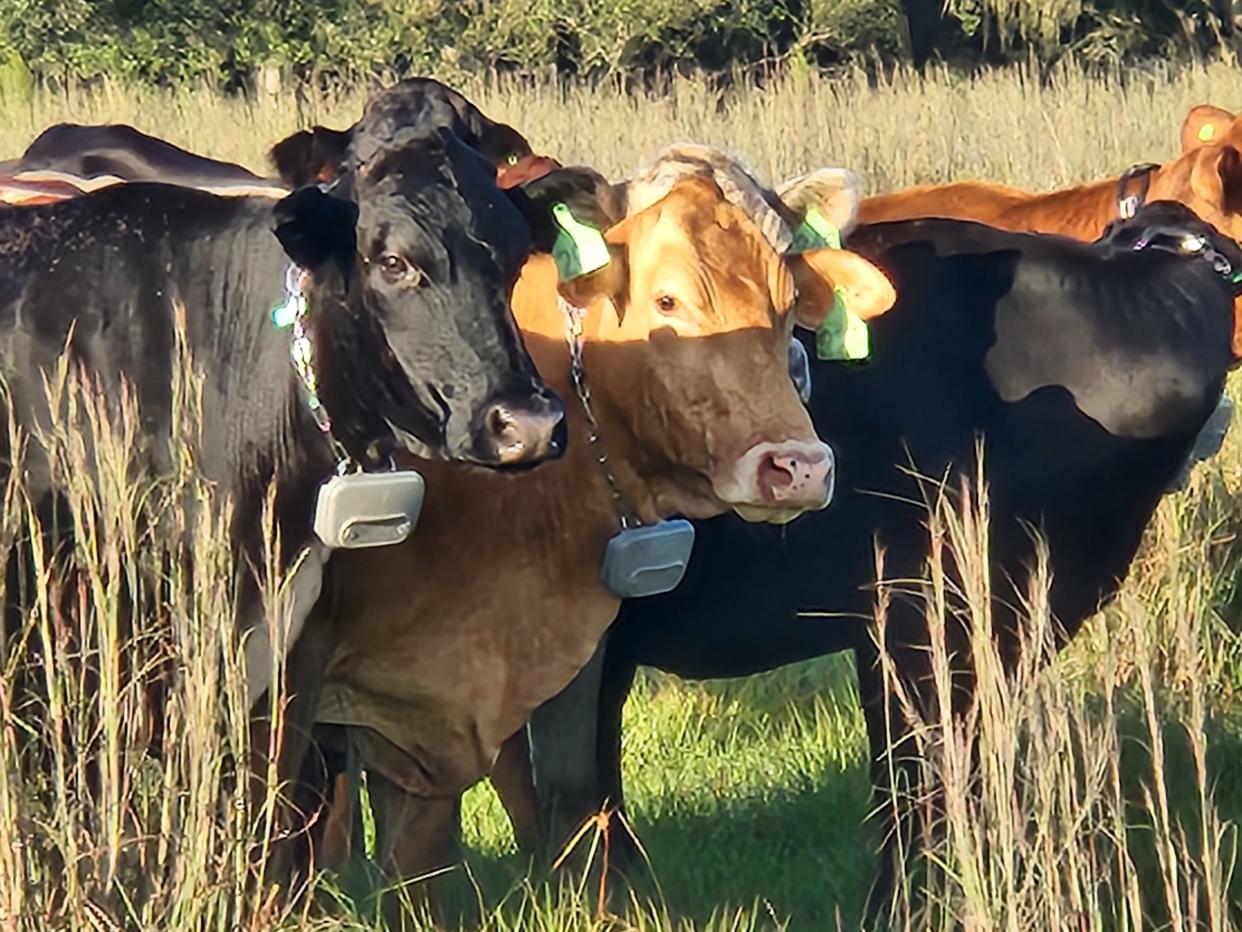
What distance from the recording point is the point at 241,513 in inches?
137

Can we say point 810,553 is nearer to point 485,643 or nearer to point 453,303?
point 485,643

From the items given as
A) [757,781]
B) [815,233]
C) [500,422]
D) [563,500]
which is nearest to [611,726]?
[757,781]

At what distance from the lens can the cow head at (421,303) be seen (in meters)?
3.19

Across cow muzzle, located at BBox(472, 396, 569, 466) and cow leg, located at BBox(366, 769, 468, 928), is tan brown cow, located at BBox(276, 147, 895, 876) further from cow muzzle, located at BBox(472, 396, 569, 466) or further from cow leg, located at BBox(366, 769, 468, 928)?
cow muzzle, located at BBox(472, 396, 569, 466)

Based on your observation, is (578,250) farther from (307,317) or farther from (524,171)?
(524,171)

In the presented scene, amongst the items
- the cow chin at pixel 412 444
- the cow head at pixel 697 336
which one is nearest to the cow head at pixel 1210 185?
the cow head at pixel 697 336

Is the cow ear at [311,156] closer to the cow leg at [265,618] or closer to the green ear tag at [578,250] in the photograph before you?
the green ear tag at [578,250]

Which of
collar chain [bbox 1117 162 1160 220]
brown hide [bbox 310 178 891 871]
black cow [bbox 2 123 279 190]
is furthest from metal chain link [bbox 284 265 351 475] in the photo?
collar chain [bbox 1117 162 1160 220]

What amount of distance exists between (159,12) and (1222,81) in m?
9.17

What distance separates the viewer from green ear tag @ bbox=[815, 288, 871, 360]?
386 centimetres

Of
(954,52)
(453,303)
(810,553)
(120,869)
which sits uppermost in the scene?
(453,303)

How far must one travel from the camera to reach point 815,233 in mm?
3883

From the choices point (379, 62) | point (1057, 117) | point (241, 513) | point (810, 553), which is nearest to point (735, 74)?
point (1057, 117)

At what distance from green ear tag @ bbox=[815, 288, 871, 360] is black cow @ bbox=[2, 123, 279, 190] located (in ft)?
5.34
